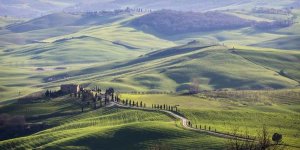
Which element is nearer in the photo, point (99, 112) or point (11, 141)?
point (11, 141)

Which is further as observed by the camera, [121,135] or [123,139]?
[121,135]

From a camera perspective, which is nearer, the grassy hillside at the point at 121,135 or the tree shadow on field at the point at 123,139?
the grassy hillside at the point at 121,135

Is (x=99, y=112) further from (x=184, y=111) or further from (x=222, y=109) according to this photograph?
(x=222, y=109)

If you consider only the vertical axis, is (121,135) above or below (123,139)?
above

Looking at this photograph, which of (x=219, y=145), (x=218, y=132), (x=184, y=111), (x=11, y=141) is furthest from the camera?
(x=184, y=111)

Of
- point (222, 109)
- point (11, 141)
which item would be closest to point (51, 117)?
point (11, 141)

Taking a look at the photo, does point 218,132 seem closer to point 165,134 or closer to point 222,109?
point 165,134

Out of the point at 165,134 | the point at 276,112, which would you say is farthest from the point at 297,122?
the point at 165,134

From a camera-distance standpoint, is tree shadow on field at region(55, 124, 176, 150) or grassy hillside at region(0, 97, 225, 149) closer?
grassy hillside at region(0, 97, 225, 149)

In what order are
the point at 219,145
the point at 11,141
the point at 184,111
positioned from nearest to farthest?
the point at 219,145, the point at 11,141, the point at 184,111
